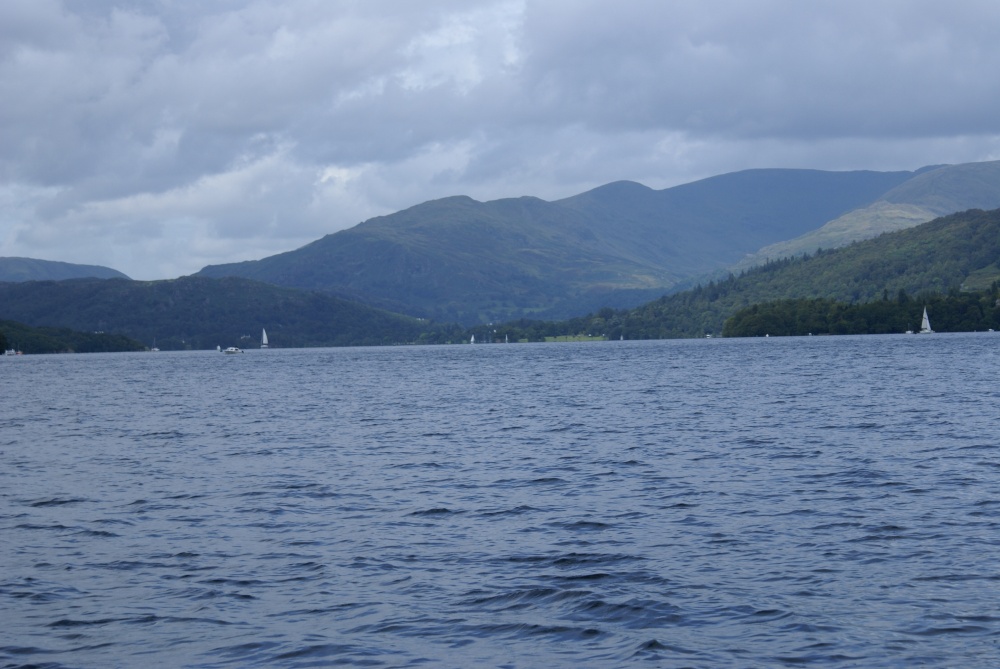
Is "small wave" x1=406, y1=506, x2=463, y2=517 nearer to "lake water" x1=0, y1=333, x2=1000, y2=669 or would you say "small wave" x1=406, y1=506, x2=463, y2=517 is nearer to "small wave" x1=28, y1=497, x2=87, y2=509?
"lake water" x1=0, y1=333, x2=1000, y2=669

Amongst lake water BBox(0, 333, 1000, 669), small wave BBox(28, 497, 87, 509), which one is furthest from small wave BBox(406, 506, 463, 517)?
small wave BBox(28, 497, 87, 509)

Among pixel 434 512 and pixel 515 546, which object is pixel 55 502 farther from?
pixel 515 546

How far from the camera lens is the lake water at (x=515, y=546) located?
75.1ft

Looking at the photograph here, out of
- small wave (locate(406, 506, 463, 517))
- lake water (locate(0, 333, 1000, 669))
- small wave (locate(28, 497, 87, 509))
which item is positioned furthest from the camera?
small wave (locate(28, 497, 87, 509))

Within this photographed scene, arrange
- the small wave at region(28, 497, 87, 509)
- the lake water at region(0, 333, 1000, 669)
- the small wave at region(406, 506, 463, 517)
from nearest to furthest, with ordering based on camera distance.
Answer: the lake water at region(0, 333, 1000, 669)
the small wave at region(406, 506, 463, 517)
the small wave at region(28, 497, 87, 509)

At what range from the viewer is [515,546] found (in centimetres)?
3228

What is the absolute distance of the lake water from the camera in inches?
901

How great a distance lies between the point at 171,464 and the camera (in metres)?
54.7

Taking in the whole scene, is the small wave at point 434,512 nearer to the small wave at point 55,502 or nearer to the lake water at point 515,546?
the lake water at point 515,546

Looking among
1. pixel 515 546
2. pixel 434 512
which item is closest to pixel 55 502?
pixel 434 512

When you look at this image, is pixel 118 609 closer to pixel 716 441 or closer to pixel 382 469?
pixel 382 469

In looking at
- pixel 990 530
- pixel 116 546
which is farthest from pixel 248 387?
pixel 990 530

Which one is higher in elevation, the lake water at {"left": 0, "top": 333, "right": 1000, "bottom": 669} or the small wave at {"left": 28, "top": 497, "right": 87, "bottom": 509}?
the small wave at {"left": 28, "top": 497, "right": 87, "bottom": 509}

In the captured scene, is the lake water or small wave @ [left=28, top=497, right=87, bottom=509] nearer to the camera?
the lake water
